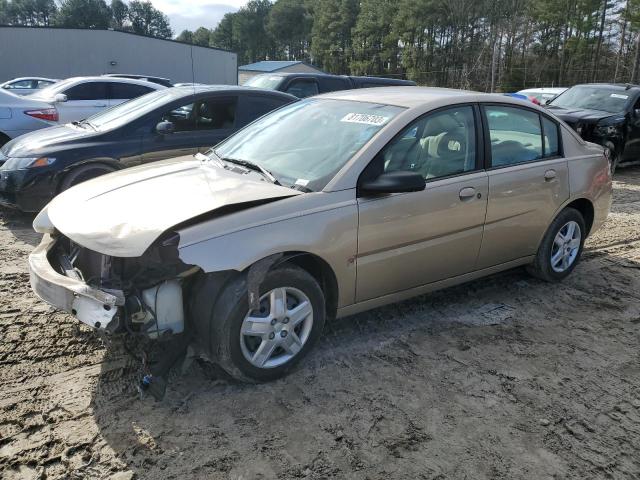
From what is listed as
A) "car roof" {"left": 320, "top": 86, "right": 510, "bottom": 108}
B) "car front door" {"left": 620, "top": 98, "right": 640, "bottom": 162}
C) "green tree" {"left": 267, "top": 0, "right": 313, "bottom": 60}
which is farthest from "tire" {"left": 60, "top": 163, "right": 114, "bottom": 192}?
"green tree" {"left": 267, "top": 0, "right": 313, "bottom": 60}

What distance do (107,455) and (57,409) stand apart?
53 centimetres

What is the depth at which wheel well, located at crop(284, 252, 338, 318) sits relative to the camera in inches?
131

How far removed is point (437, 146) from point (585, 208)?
2025mm

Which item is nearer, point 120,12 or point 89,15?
point 89,15

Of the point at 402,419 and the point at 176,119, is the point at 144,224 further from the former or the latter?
the point at 176,119

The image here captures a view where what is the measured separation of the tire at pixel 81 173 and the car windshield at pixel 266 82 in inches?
201

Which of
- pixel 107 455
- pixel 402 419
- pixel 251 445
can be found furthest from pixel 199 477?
pixel 402 419

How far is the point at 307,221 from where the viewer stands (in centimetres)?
320

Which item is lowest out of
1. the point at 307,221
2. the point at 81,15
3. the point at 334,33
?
the point at 307,221

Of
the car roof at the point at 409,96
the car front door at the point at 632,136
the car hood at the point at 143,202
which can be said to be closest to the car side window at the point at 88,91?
the car hood at the point at 143,202

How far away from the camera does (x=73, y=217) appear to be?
3.24 m

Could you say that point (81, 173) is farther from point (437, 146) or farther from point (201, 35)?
point (201, 35)

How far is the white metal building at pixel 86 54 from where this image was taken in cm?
3145

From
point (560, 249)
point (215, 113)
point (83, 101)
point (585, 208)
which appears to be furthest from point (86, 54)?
point (560, 249)
